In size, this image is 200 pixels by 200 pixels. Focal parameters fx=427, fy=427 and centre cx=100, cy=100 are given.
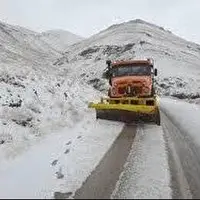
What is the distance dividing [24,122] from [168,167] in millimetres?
5489

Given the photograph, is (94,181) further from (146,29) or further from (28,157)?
(146,29)

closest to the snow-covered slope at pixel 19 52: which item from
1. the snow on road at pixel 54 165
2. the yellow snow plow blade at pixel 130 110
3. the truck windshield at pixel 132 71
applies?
the truck windshield at pixel 132 71

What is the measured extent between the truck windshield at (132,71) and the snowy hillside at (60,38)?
404 ft

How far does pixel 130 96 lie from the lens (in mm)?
19219

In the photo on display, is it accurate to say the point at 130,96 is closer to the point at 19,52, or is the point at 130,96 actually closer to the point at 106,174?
the point at 106,174

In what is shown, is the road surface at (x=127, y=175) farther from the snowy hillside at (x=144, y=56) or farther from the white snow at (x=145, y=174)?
the snowy hillside at (x=144, y=56)

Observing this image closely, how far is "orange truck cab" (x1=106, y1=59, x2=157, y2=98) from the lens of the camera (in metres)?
19.4

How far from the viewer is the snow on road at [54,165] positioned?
26.7ft

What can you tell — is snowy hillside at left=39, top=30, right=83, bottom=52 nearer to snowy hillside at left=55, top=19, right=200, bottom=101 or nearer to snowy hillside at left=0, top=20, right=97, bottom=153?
snowy hillside at left=55, top=19, right=200, bottom=101

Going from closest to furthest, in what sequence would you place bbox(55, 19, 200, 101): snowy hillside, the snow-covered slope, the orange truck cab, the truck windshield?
the orange truck cab → the truck windshield → the snow-covered slope → bbox(55, 19, 200, 101): snowy hillside

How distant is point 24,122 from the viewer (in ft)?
44.7

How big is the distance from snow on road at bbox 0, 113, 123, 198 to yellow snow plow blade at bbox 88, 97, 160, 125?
297 cm

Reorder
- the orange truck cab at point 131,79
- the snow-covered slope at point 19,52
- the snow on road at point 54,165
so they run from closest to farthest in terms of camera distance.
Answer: the snow on road at point 54,165 → the orange truck cab at point 131,79 → the snow-covered slope at point 19,52

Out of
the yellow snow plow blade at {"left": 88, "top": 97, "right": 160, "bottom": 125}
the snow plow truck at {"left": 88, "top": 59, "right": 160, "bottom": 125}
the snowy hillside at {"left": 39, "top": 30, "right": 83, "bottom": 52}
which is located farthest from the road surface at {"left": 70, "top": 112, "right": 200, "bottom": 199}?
the snowy hillside at {"left": 39, "top": 30, "right": 83, "bottom": 52}
